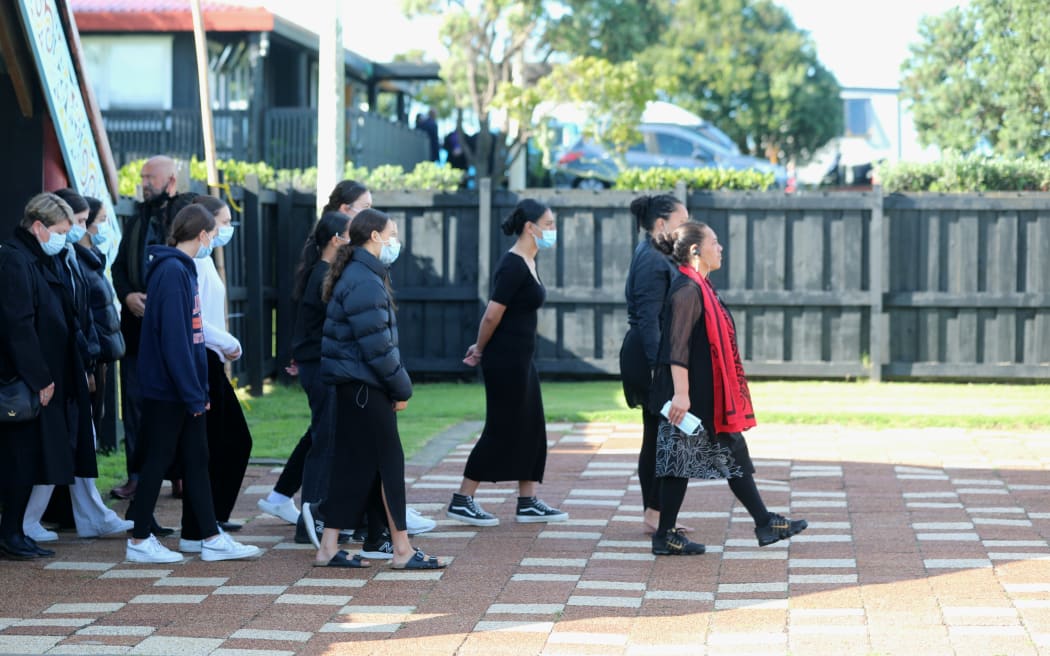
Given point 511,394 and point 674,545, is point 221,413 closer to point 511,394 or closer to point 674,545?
point 511,394

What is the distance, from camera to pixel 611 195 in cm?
1652

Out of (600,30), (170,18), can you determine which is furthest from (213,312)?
(600,30)

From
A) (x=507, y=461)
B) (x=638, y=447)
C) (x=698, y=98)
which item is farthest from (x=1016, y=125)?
(x=698, y=98)

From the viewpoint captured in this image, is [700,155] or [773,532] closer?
[773,532]

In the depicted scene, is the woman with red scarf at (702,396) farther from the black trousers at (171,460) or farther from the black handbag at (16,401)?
the black handbag at (16,401)

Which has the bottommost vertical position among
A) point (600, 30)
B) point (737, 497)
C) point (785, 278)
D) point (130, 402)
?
point (737, 497)

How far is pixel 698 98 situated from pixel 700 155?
2544cm

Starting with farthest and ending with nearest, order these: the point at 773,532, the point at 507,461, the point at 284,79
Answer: the point at 284,79, the point at 507,461, the point at 773,532

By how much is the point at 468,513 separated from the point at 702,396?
174 centimetres

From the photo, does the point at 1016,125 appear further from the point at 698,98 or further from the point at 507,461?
the point at 698,98

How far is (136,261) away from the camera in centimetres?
995

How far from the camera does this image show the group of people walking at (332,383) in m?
8.05

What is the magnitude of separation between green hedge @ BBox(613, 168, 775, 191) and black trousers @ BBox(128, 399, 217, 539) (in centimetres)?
942

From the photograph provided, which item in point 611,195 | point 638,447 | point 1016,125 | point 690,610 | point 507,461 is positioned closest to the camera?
point 690,610
